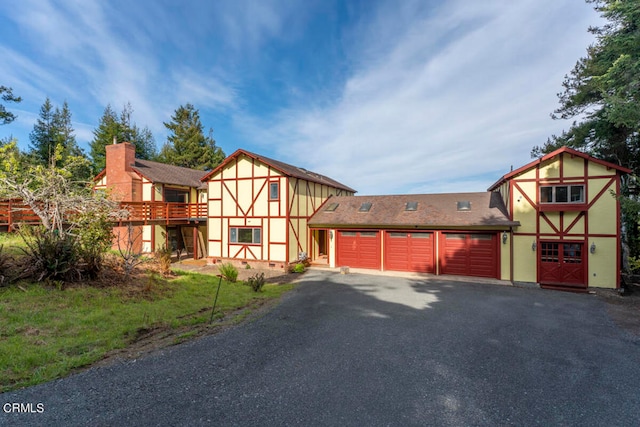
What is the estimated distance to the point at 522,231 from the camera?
1312cm

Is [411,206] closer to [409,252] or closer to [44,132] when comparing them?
[409,252]

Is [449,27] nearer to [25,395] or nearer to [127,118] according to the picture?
[25,395]

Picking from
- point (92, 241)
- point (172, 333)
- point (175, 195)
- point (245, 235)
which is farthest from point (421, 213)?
point (175, 195)

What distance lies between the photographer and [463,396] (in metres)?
4.34

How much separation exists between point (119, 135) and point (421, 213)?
38073 mm

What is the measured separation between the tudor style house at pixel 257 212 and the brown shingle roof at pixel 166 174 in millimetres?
4021

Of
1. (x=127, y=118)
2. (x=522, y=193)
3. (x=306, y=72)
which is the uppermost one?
(x=127, y=118)

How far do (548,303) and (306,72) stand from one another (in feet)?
61.0

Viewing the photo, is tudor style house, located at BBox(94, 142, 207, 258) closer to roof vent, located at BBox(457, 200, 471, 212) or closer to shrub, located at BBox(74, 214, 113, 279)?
shrub, located at BBox(74, 214, 113, 279)

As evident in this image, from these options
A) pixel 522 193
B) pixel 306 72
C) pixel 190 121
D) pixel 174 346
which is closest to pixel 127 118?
pixel 190 121

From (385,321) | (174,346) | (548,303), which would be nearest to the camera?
(174,346)

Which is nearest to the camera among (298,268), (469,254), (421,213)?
(469,254)

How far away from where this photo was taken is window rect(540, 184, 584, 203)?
1252 centimetres

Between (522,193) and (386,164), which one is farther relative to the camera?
(386,164)
